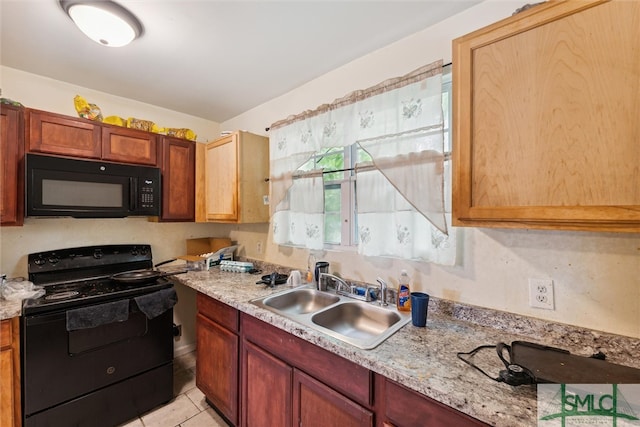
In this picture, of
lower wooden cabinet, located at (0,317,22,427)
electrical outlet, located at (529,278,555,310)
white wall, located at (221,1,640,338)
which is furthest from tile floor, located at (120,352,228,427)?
electrical outlet, located at (529,278,555,310)

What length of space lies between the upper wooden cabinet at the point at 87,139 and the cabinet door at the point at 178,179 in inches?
4.4

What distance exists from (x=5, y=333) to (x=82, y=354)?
39cm

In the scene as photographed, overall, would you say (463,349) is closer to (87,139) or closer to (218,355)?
(218,355)

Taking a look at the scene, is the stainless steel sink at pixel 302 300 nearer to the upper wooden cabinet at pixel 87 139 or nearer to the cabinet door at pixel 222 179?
the cabinet door at pixel 222 179

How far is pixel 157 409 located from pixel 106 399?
385mm

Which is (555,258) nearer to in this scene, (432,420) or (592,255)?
(592,255)

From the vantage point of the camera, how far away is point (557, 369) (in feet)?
2.75

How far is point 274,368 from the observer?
4.54 feet

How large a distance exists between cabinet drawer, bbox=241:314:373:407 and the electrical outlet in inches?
31.4

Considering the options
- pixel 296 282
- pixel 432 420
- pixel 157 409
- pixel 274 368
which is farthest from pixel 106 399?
pixel 432 420

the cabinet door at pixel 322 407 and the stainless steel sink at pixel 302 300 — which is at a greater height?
the stainless steel sink at pixel 302 300

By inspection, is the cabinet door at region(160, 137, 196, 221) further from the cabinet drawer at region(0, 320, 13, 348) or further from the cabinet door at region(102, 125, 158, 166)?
the cabinet drawer at region(0, 320, 13, 348)

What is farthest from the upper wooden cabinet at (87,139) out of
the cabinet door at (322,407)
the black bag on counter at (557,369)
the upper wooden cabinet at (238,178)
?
the black bag on counter at (557,369)

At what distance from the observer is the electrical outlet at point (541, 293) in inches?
43.8
